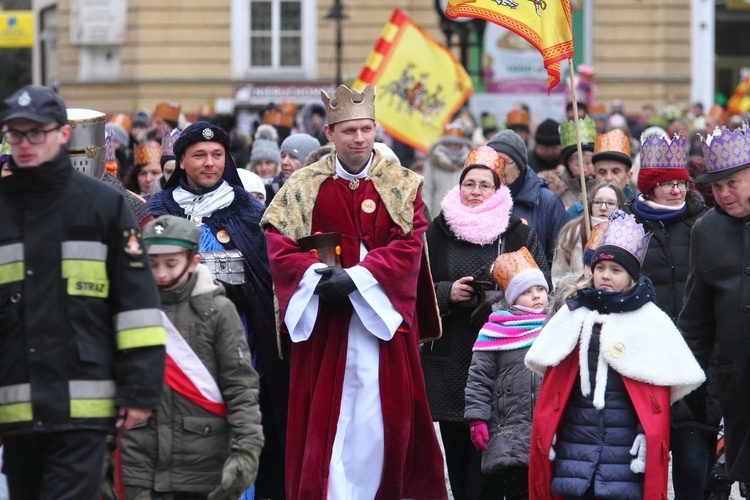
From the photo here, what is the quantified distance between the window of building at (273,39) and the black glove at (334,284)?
27.0 m

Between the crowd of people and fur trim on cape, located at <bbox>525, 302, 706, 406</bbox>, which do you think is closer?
the crowd of people

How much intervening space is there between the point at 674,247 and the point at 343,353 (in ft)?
5.73

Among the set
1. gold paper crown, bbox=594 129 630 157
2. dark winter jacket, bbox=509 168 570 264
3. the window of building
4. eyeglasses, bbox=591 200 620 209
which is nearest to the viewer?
dark winter jacket, bbox=509 168 570 264

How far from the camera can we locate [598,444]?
6527mm

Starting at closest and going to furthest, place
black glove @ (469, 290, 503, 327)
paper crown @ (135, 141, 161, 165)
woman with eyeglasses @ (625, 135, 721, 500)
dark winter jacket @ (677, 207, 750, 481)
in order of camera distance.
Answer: dark winter jacket @ (677, 207, 750, 481) → woman with eyeglasses @ (625, 135, 721, 500) → black glove @ (469, 290, 503, 327) → paper crown @ (135, 141, 161, 165)

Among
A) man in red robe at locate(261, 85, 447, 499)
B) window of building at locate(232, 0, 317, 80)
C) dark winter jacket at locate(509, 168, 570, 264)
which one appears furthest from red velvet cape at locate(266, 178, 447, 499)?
window of building at locate(232, 0, 317, 80)

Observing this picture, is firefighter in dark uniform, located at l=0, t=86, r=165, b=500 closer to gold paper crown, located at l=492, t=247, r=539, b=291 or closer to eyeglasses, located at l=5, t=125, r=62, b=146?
eyeglasses, located at l=5, t=125, r=62, b=146

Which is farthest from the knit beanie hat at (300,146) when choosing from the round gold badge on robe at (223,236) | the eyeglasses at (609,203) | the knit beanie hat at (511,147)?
the round gold badge on robe at (223,236)

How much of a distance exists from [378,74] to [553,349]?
32.0ft

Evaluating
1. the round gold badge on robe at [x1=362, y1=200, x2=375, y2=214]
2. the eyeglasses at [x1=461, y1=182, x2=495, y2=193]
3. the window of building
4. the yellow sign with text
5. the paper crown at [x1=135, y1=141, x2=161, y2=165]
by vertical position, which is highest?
the yellow sign with text

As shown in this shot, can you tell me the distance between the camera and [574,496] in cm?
655

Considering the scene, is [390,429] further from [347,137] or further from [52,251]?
[52,251]

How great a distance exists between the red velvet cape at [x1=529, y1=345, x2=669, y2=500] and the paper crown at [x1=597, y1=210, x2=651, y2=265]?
474 mm

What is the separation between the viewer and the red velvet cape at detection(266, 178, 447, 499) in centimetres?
726
